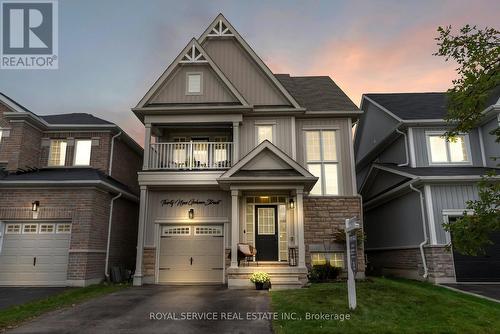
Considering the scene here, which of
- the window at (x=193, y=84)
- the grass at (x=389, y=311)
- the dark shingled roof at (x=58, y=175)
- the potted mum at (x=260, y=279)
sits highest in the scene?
the window at (x=193, y=84)

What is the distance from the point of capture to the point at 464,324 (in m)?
6.50

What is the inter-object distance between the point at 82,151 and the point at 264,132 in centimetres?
841

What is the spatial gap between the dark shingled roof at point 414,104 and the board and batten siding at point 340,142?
3.41m

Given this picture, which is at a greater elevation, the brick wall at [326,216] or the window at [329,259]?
the brick wall at [326,216]

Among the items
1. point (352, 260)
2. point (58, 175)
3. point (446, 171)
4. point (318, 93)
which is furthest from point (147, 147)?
point (446, 171)

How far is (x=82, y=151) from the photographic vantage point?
586 inches

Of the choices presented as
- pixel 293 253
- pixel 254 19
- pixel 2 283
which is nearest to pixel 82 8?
pixel 254 19

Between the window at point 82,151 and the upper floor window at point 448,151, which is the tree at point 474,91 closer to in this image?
the upper floor window at point 448,151

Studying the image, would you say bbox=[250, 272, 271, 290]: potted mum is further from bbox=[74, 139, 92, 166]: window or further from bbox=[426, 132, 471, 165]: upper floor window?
bbox=[426, 132, 471, 165]: upper floor window

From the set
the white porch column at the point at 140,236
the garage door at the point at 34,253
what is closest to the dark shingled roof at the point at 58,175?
the white porch column at the point at 140,236

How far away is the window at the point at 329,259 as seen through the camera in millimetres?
13133

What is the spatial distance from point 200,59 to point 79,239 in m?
8.92

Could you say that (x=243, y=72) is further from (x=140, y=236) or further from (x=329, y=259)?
(x=329, y=259)

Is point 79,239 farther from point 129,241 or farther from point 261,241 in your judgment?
point 261,241
